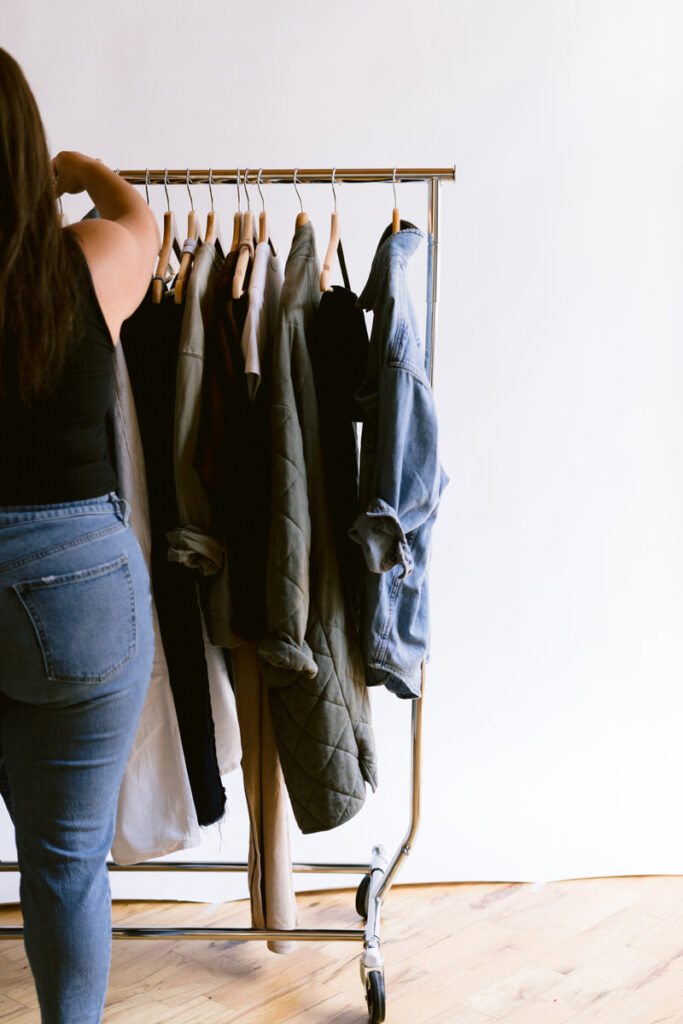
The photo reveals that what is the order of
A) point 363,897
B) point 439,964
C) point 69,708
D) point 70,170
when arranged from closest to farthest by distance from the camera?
point 69,708, point 70,170, point 439,964, point 363,897

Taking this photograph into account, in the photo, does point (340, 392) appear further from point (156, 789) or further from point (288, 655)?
point (156, 789)

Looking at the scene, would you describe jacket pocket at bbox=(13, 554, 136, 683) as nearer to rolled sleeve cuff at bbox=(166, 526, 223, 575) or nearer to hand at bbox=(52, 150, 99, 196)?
rolled sleeve cuff at bbox=(166, 526, 223, 575)

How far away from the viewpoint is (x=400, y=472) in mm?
1409

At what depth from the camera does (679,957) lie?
186 centimetres

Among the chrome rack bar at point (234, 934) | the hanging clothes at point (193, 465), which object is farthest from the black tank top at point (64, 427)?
the chrome rack bar at point (234, 934)

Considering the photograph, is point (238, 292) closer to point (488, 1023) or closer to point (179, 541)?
point (179, 541)

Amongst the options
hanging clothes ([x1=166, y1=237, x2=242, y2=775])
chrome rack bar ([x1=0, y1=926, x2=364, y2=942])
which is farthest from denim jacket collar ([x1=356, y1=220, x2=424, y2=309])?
chrome rack bar ([x1=0, y1=926, x2=364, y2=942])

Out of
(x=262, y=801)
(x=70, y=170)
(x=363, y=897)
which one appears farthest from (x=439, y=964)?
(x=70, y=170)

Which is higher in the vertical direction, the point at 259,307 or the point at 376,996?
the point at 259,307

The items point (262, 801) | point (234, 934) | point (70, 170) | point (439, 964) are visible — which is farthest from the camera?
point (439, 964)

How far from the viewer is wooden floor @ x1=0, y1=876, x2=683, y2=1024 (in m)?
1.70

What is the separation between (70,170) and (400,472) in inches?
24.7

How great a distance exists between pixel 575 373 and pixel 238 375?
37.1 inches

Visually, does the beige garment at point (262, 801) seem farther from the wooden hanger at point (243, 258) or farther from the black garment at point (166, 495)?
the wooden hanger at point (243, 258)
